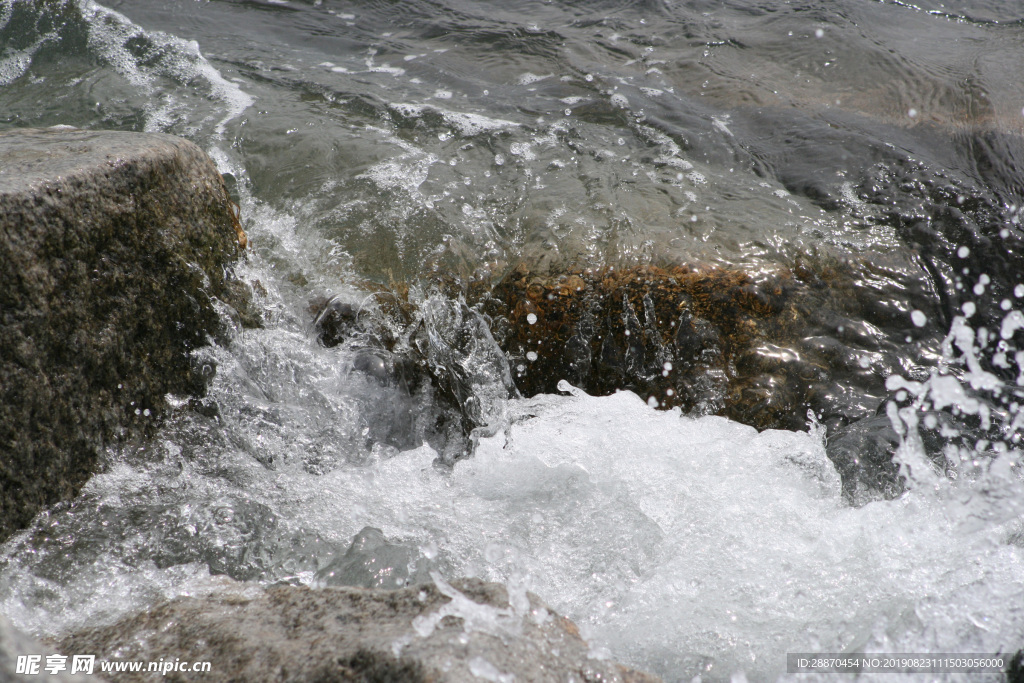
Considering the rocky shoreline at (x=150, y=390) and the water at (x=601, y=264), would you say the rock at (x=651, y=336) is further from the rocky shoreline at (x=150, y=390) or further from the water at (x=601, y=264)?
the rocky shoreline at (x=150, y=390)

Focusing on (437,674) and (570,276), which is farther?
(570,276)

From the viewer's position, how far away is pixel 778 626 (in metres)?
2.01

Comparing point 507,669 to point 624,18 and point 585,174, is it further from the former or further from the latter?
point 624,18

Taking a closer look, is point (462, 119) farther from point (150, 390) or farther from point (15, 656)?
point (15, 656)

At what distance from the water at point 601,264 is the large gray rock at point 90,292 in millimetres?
152

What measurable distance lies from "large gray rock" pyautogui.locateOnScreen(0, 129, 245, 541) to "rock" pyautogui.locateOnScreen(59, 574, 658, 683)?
84 centimetres

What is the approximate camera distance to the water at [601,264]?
6.93ft

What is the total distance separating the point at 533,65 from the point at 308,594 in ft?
17.4

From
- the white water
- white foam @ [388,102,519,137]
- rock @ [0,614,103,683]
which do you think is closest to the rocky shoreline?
rock @ [0,614,103,683]

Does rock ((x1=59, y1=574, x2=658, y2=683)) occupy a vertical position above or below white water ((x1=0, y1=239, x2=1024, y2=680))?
above

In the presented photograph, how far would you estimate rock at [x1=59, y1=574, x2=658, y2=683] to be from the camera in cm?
128

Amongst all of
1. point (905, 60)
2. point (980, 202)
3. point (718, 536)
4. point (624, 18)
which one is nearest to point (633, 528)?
point (718, 536)

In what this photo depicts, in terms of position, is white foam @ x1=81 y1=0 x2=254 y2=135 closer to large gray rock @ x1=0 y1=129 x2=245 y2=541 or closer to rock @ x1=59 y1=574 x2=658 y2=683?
large gray rock @ x1=0 y1=129 x2=245 y2=541

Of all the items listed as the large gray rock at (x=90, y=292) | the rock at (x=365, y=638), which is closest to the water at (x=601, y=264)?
the large gray rock at (x=90, y=292)
